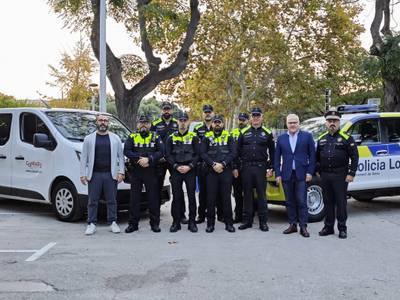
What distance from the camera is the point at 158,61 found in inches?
603

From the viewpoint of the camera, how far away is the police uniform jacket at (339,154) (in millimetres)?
7145

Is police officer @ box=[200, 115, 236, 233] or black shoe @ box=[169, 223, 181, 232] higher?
police officer @ box=[200, 115, 236, 233]

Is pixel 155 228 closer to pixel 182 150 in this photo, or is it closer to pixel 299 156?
pixel 182 150

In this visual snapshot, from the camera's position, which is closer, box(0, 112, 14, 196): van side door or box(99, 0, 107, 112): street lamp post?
box(0, 112, 14, 196): van side door

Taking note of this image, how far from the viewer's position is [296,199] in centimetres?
745

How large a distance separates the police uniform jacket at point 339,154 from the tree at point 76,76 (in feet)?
72.1

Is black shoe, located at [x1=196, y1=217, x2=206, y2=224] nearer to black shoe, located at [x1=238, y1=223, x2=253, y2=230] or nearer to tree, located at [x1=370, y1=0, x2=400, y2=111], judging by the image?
black shoe, located at [x1=238, y1=223, x2=253, y2=230]

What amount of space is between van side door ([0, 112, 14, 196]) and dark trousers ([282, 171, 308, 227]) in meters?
4.95

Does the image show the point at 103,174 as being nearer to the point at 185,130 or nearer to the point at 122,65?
the point at 185,130

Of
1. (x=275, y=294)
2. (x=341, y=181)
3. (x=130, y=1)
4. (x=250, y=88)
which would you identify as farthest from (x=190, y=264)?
(x=250, y=88)

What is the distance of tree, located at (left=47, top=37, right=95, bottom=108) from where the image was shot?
1098 inches

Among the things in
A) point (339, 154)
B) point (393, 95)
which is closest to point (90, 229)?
point (339, 154)

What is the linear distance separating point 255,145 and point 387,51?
1008 centimetres

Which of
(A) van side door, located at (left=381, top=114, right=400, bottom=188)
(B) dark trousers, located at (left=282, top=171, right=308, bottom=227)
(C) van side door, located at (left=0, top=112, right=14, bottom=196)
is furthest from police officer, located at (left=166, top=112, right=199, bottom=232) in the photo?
(A) van side door, located at (left=381, top=114, right=400, bottom=188)
